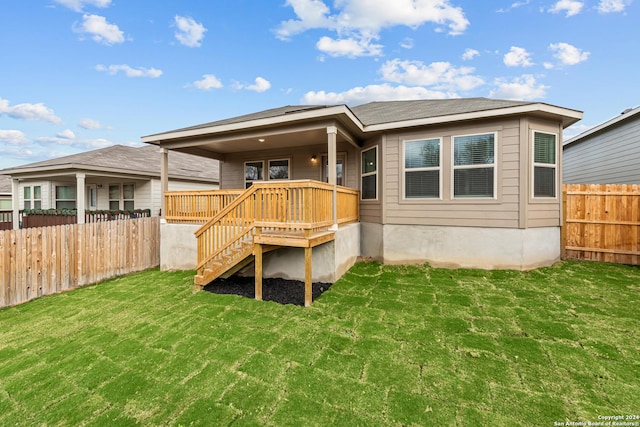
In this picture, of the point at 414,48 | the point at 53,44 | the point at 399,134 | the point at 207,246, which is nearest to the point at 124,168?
the point at 207,246

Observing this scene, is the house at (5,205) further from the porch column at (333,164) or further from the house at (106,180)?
the porch column at (333,164)

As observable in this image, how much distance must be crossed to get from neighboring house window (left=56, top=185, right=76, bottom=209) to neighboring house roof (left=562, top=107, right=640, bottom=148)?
23.1m

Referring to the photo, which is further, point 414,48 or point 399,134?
point 414,48

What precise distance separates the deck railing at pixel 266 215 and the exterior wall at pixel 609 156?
33.4 feet

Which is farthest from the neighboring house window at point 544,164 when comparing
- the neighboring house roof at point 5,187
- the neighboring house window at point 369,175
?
the neighboring house roof at point 5,187

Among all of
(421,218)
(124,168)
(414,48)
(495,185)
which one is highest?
(414,48)

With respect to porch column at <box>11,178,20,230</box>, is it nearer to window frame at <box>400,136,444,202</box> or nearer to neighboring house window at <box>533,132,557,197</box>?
window frame at <box>400,136,444,202</box>

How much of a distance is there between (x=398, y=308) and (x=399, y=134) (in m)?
4.45

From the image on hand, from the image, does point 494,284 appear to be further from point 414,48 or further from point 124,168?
point 414,48

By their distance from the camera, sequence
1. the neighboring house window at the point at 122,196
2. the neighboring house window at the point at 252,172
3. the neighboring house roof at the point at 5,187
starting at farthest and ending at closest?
the neighboring house roof at the point at 5,187, the neighboring house window at the point at 122,196, the neighboring house window at the point at 252,172

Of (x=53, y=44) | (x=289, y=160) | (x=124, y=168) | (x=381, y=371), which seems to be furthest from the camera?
(x=53, y=44)

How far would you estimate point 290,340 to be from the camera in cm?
341

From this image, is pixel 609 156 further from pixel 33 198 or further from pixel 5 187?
pixel 5 187

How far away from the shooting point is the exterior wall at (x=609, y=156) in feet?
27.7
